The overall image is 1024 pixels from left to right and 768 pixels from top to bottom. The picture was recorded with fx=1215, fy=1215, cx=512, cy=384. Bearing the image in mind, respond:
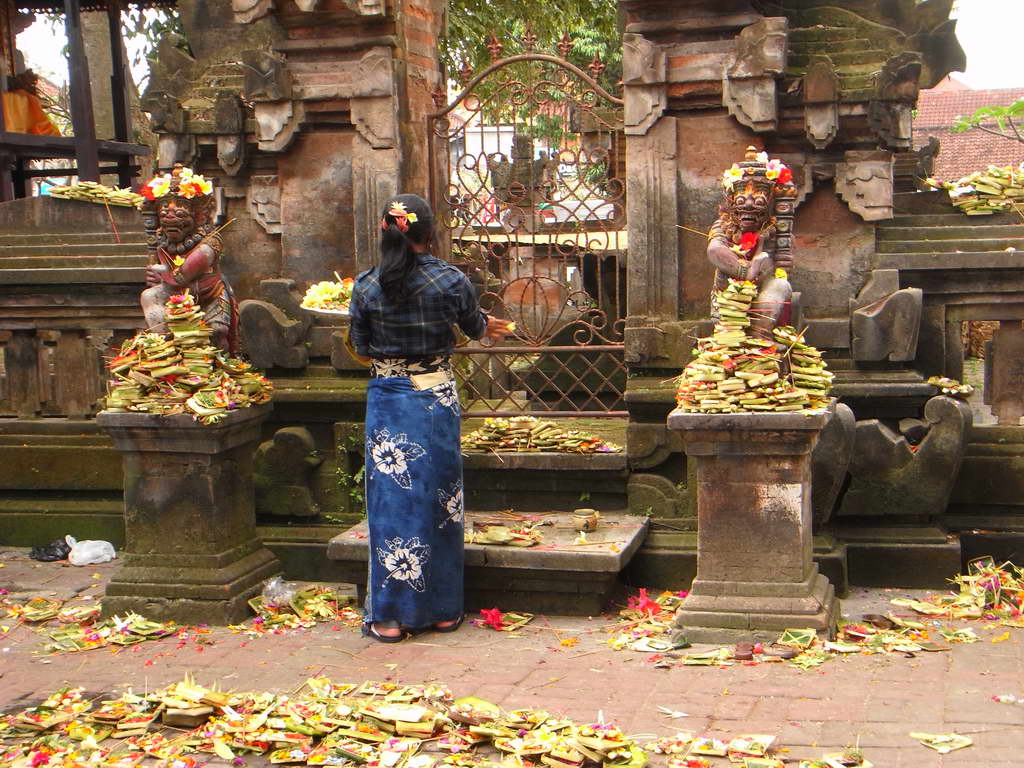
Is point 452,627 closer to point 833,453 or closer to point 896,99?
point 833,453

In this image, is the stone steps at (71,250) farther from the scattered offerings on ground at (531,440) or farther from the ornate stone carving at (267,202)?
the scattered offerings on ground at (531,440)

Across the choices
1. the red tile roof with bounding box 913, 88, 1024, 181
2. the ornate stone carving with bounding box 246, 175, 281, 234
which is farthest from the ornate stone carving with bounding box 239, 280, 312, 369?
the red tile roof with bounding box 913, 88, 1024, 181

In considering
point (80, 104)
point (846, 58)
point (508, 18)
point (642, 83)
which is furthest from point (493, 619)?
point (508, 18)

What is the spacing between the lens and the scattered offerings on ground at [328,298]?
702 cm

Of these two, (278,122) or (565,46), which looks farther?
(278,122)

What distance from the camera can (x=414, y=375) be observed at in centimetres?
592

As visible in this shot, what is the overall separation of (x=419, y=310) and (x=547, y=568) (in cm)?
145

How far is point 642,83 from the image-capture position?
6543mm

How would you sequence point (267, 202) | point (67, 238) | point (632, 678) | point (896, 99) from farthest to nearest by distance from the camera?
point (67, 238), point (267, 202), point (896, 99), point (632, 678)

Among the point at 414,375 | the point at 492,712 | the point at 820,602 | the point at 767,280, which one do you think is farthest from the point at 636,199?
the point at 492,712

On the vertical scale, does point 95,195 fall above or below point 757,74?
below

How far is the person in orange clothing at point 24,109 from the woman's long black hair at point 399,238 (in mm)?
8975

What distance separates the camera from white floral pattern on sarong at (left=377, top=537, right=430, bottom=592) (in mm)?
5930

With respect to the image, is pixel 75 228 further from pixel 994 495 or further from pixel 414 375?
pixel 994 495
